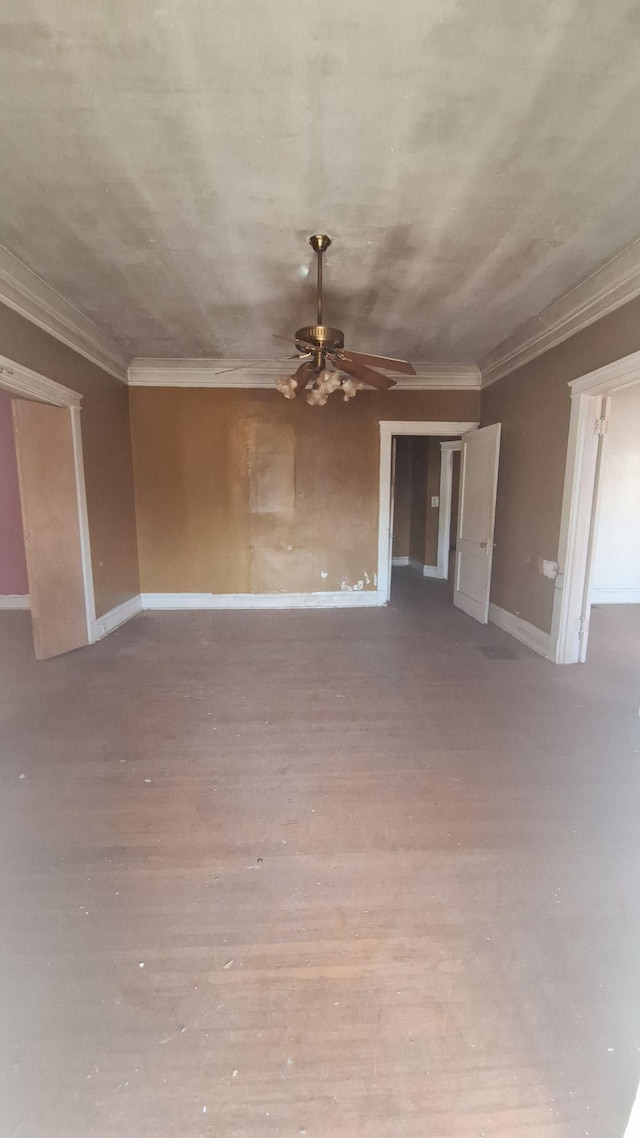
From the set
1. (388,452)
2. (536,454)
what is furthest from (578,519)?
(388,452)

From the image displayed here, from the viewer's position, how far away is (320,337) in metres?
2.54

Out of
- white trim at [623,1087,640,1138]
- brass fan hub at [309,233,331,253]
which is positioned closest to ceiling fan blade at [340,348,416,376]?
brass fan hub at [309,233,331,253]

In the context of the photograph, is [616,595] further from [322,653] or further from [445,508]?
[322,653]

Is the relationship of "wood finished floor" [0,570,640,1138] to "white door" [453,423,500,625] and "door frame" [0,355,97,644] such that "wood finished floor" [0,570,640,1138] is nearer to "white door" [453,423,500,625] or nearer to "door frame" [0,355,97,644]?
"door frame" [0,355,97,644]

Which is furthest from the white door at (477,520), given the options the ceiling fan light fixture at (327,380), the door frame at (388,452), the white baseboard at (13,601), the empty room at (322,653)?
the white baseboard at (13,601)

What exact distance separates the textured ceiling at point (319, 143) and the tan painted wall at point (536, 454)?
491 millimetres

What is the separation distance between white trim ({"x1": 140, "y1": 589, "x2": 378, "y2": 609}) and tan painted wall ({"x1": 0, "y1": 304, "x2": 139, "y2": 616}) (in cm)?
33

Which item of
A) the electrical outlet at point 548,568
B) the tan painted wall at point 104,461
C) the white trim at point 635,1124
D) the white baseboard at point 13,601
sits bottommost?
the white baseboard at point 13,601

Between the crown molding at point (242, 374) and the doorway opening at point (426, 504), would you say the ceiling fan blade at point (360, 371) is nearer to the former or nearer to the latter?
the crown molding at point (242, 374)

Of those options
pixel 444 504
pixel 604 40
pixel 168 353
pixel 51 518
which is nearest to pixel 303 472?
pixel 168 353

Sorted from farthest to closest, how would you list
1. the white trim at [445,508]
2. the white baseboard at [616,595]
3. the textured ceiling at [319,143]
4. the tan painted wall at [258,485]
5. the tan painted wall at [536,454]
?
the white trim at [445,508], the white baseboard at [616,595], the tan painted wall at [258,485], the tan painted wall at [536,454], the textured ceiling at [319,143]

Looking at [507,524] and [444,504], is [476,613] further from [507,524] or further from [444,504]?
[444,504]

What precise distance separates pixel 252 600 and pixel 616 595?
432cm

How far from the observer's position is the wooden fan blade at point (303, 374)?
281 centimetres
